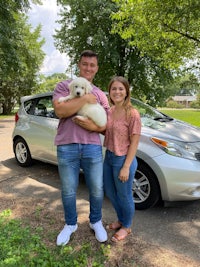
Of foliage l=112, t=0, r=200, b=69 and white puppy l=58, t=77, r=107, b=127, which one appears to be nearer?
white puppy l=58, t=77, r=107, b=127

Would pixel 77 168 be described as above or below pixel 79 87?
below

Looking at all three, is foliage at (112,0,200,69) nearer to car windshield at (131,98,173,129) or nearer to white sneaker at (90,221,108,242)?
car windshield at (131,98,173,129)

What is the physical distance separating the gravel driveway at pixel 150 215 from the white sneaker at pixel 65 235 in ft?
1.58

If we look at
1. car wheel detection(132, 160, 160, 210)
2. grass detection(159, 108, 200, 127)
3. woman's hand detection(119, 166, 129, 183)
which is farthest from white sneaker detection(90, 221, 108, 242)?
grass detection(159, 108, 200, 127)

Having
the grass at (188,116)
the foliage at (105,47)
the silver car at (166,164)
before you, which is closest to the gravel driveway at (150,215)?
the silver car at (166,164)

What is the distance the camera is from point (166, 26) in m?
8.89

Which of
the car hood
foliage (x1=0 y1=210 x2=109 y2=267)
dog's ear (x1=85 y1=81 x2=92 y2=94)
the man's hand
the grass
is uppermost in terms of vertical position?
dog's ear (x1=85 y1=81 x2=92 y2=94)

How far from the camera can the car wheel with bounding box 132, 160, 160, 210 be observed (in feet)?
12.1

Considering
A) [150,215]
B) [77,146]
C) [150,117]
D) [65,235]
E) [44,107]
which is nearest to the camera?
[77,146]

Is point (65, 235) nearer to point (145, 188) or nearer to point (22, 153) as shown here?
point (145, 188)

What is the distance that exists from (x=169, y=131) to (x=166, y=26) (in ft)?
19.7

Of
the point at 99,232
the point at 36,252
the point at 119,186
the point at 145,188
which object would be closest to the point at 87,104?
the point at 119,186

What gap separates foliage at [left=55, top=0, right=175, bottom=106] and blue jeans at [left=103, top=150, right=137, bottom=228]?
17161 mm

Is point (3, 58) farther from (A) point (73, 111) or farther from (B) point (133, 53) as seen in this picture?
(A) point (73, 111)
